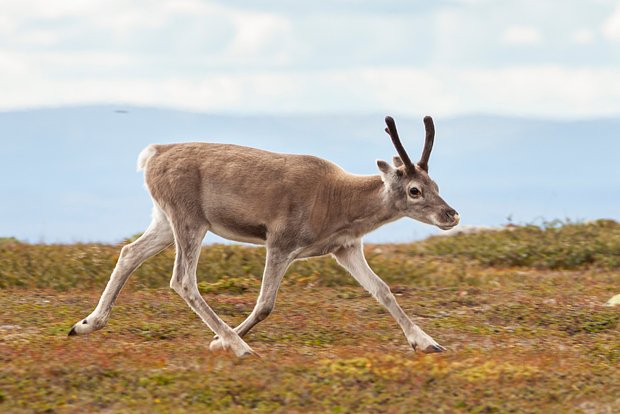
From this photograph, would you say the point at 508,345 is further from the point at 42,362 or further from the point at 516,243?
the point at 516,243

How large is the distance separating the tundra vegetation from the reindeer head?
4.86 feet

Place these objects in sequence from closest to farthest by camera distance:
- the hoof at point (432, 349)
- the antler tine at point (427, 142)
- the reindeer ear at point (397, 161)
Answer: the hoof at point (432, 349), the antler tine at point (427, 142), the reindeer ear at point (397, 161)

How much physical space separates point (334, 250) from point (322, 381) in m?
2.26

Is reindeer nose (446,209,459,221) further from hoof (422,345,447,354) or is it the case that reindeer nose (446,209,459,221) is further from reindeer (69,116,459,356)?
hoof (422,345,447,354)

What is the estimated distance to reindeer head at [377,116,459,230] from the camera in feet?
37.2

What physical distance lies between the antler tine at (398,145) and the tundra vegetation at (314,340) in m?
2.00

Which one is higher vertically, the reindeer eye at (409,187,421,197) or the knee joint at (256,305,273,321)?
the reindeer eye at (409,187,421,197)

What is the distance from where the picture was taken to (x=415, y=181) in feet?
37.3

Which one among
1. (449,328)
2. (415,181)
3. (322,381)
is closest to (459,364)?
(322,381)

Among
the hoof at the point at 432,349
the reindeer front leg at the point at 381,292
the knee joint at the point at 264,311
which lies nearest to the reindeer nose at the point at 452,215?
the reindeer front leg at the point at 381,292

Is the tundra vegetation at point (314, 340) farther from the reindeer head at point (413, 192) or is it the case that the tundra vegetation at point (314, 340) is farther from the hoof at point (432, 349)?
the reindeer head at point (413, 192)

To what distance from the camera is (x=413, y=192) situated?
1136 centimetres

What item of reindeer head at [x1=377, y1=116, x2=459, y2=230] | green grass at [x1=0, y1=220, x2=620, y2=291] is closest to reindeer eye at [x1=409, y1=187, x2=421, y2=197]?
reindeer head at [x1=377, y1=116, x2=459, y2=230]

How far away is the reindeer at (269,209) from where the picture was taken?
11.1m
